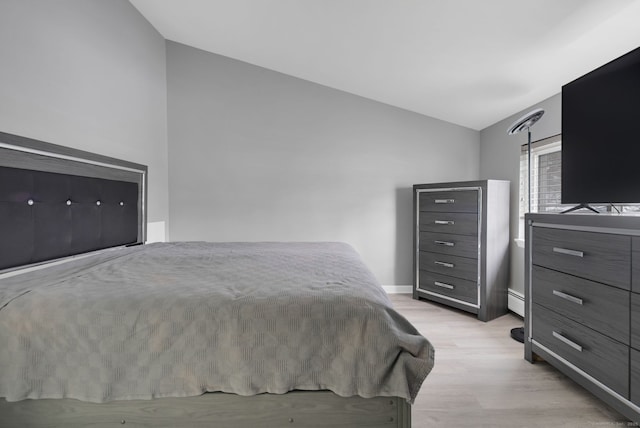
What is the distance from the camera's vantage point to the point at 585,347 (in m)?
1.60

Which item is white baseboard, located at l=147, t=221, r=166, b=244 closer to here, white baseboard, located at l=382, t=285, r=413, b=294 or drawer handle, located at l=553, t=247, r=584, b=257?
white baseboard, located at l=382, t=285, r=413, b=294

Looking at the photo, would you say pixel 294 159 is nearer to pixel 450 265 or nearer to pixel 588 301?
pixel 450 265

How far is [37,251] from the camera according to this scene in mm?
1589

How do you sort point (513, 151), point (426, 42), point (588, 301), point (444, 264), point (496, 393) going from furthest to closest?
point (444, 264)
point (513, 151)
point (426, 42)
point (496, 393)
point (588, 301)

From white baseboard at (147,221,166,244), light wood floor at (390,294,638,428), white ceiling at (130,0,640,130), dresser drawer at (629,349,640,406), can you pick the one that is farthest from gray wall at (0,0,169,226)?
dresser drawer at (629,349,640,406)

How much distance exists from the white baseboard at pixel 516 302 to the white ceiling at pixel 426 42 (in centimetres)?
163

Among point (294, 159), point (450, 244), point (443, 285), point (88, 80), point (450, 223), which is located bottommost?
point (443, 285)

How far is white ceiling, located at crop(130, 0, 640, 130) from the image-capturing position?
177 centimetres

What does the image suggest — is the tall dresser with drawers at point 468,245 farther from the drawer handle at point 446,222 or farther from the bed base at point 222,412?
the bed base at point 222,412

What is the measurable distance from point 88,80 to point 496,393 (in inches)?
120

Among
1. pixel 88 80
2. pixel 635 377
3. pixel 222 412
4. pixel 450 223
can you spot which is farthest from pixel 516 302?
pixel 88 80

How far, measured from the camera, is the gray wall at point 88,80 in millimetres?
1602

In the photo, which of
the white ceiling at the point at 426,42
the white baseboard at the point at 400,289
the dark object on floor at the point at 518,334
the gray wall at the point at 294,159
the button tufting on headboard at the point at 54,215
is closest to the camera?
the button tufting on headboard at the point at 54,215

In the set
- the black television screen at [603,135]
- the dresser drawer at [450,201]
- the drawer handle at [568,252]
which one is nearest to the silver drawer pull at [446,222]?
the dresser drawer at [450,201]
